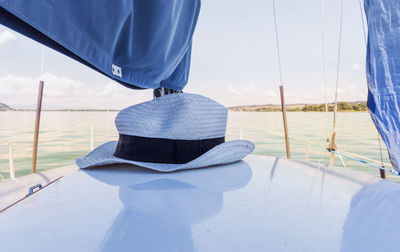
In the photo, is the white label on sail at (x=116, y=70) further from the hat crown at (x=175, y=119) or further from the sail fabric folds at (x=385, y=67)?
the sail fabric folds at (x=385, y=67)

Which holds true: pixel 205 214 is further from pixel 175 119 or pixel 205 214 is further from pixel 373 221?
pixel 175 119

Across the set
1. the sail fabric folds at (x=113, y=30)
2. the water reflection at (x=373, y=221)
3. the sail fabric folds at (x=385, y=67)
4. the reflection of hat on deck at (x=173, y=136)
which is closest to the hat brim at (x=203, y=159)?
the reflection of hat on deck at (x=173, y=136)

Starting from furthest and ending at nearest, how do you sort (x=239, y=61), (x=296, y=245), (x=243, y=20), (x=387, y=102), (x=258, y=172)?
(x=239, y=61) < (x=243, y=20) < (x=387, y=102) < (x=258, y=172) < (x=296, y=245)

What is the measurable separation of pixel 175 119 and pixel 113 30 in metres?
0.34

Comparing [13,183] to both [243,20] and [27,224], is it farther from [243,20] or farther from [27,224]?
[243,20]

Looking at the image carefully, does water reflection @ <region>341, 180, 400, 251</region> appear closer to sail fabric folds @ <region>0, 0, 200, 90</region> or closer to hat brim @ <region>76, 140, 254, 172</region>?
hat brim @ <region>76, 140, 254, 172</region>

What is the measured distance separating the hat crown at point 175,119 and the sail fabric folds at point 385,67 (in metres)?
0.63

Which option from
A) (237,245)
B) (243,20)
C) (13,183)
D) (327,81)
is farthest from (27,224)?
(243,20)

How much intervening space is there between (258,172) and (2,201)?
81cm

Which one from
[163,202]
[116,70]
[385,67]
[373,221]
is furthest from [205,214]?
[385,67]

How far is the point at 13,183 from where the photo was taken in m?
1.07

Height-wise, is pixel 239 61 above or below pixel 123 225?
above

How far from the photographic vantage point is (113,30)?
495 mm

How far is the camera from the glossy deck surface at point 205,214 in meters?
0.31
